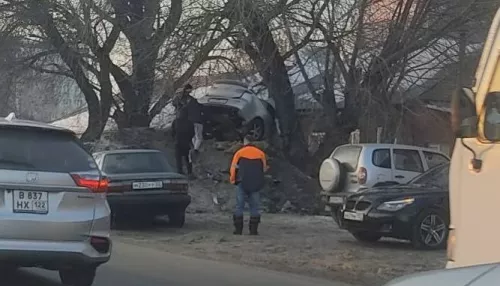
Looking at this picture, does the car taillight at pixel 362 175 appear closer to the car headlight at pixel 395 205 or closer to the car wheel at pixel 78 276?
the car headlight at pixel 395 205

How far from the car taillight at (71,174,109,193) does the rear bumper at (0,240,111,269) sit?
0.55 m

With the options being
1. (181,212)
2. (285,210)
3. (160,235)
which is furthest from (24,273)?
(285,210)

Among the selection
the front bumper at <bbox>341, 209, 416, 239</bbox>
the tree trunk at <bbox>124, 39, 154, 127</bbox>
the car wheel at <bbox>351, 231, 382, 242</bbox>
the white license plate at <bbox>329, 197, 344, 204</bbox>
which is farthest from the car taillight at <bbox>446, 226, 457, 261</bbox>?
the tree trunk at <bbox>124, 39, 154, 127</bbox>

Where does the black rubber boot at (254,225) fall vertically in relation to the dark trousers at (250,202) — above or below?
below

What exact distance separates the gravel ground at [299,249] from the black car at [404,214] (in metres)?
0.29

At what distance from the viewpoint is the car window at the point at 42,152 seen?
922 cm

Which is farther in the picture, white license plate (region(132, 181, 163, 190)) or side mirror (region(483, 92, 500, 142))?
white license plate (region(132, 181, 163, 190))

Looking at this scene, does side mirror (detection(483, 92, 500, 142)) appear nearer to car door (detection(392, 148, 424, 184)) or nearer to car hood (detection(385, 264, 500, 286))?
car hood (detection(385, 264, 500, 286))

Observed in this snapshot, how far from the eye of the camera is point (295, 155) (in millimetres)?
26250

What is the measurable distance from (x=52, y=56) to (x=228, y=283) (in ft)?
51.9

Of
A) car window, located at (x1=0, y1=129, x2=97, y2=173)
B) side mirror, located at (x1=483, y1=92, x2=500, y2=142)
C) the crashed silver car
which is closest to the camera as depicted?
side mirror, located at (x1=483, y1=92, x2=500, y2=142)

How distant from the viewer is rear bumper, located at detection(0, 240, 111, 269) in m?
8.90

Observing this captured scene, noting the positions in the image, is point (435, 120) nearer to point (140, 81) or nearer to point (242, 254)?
point (140, 81)

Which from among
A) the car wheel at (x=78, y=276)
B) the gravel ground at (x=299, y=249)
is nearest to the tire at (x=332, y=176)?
the gravel ground at (x=299, y=249)
